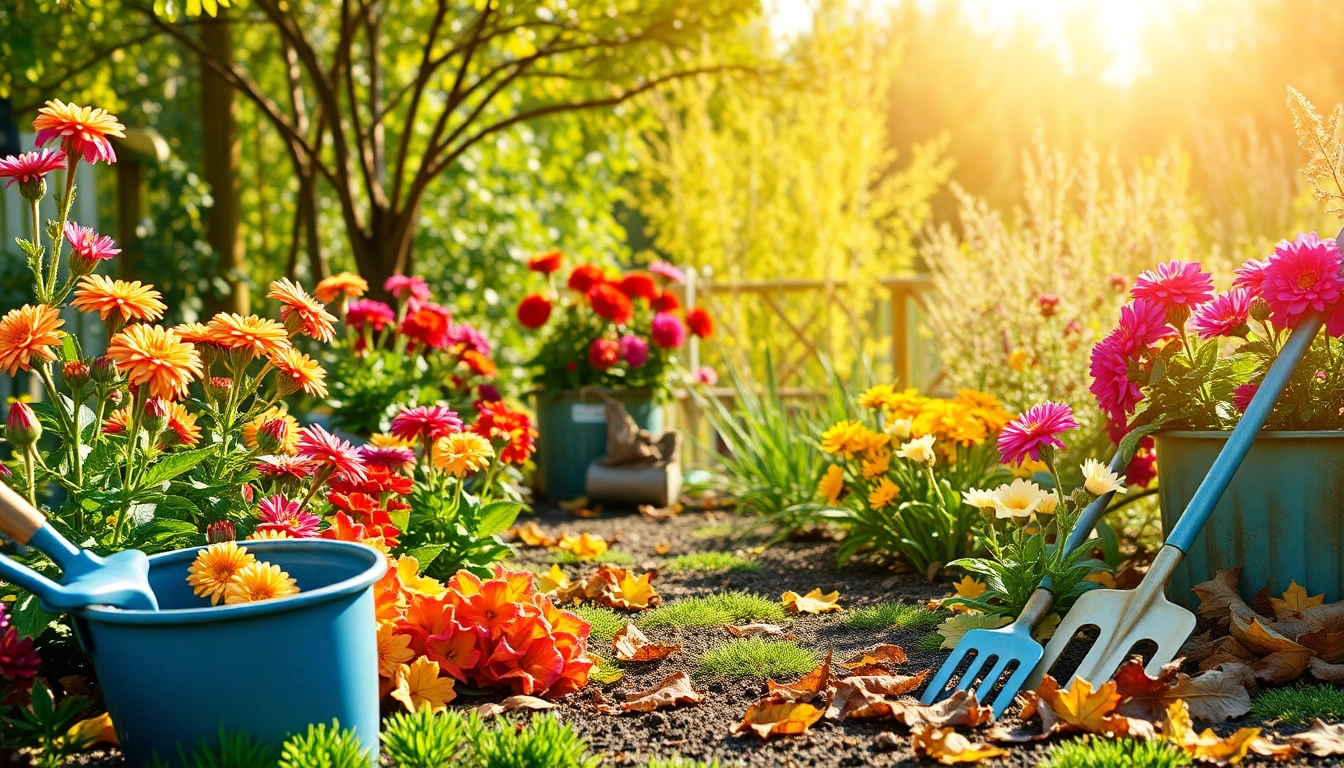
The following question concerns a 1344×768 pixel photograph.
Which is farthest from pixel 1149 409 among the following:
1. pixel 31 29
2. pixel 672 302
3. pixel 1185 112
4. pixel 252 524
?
pixel 1185 112

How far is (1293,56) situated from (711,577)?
56.7ft

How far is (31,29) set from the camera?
4535 mm

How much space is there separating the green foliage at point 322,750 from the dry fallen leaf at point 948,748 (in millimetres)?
791

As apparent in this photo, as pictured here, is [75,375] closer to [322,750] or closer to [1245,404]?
[322,750]

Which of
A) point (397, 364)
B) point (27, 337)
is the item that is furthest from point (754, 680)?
point (397, 364)

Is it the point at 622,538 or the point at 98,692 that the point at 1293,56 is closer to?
the point at 622,538

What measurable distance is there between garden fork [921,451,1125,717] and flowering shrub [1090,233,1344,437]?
0.41m

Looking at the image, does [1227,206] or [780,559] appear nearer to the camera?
[780,559]

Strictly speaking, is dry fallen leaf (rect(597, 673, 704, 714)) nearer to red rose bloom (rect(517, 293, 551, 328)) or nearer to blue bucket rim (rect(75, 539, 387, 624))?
blue bucket rim (rect(75, 539, 387, 624))

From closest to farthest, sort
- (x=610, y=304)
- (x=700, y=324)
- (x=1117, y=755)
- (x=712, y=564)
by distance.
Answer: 1. (x=1117, y=755)
2. (x=712, y=564)
3. (x=610, y=304)
4. (x=700, y=324)

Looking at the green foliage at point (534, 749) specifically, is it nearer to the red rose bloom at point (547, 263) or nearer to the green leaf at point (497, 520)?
the green leaf at point (497, 520)

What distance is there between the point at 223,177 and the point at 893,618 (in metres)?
5.28

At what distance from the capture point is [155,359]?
157cm

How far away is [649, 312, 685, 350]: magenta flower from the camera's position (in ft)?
14.6
